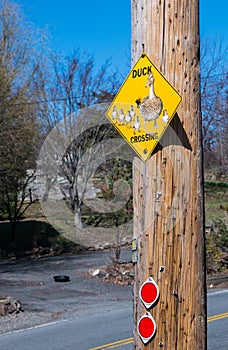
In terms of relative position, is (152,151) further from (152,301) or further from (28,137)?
(28,137)

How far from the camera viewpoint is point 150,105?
3389 mm

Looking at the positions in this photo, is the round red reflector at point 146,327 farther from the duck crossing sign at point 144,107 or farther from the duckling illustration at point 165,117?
the duckling illustration at point 165,117

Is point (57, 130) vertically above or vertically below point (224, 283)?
above

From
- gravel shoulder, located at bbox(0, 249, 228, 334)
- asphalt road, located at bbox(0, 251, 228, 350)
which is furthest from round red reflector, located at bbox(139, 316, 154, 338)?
gravel shoulder, located at bbox(0, 249, 228, 334)

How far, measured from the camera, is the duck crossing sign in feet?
10.9

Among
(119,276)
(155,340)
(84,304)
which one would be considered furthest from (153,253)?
(119,276)

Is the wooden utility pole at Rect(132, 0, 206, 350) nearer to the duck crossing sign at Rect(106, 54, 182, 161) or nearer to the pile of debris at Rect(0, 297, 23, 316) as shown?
the duck crossing sign at Rect(106, 54, 182, 161)

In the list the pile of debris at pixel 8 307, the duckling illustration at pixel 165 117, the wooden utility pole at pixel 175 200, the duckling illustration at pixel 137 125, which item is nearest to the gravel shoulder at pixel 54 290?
the pile of debris at pixel 8 307

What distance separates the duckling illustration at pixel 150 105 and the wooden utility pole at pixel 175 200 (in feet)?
0.34

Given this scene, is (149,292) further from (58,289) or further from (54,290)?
(58,289)

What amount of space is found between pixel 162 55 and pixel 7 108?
19.0 m

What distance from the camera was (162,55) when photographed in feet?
11.1

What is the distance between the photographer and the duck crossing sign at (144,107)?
10.9ft

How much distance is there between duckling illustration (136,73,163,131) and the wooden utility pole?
4.0 inches
